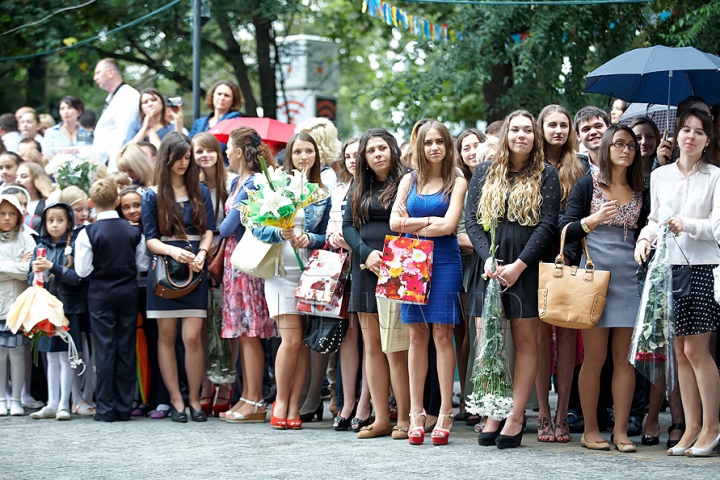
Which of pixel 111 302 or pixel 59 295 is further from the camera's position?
pixel 59 295

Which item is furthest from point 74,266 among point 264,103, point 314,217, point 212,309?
point 264,103

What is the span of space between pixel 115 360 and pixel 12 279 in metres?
1.19

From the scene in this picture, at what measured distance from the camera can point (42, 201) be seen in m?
9.18

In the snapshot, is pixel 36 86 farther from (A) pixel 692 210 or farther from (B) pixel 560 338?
(A) pixel 692 210

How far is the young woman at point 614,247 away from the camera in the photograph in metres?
6.30

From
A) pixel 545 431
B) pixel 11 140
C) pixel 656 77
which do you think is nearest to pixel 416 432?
pixel 545 431

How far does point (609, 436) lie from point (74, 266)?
14.5ft

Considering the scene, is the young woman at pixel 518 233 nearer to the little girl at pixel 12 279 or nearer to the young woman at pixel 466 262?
the young woman at pixel 466 262

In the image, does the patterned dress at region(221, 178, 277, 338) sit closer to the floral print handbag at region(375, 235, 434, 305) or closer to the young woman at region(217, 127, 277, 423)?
the young woman at region(217, 127, 277, 423)

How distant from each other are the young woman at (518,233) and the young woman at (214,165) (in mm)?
2508

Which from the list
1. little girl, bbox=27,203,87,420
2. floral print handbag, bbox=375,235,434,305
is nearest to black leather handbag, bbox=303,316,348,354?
floral print handbag, bbox=375,235,434,305

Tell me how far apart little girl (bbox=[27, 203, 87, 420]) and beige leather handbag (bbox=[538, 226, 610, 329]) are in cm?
394

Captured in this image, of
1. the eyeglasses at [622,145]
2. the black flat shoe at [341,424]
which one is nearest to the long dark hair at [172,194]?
the black flat shoe at [341,424]

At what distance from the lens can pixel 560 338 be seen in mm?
6820
